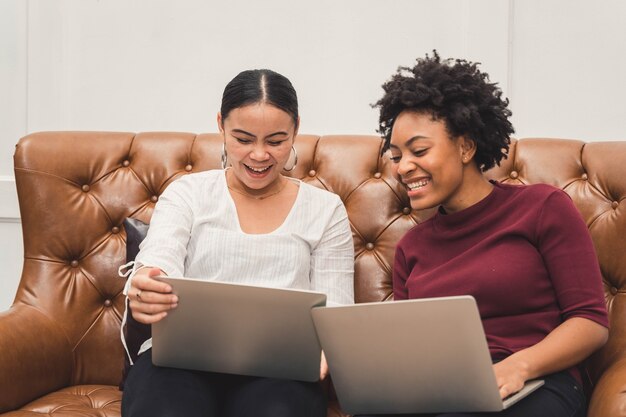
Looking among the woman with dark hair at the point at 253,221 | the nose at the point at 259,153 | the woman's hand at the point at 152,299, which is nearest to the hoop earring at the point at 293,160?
the woman with dark hair at the point at 253,221

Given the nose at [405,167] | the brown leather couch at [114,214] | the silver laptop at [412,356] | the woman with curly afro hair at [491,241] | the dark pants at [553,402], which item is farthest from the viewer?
the brown leather couch at [114,214]

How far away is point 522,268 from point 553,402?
0.25 meters

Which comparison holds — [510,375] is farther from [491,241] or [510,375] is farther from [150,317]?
[150,317]

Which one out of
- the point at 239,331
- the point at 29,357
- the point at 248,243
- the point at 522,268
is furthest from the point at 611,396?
the point at 29,357

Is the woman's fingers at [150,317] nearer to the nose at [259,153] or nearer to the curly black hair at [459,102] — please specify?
the nose at [259,153]

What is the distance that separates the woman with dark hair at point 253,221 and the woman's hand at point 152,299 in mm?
125

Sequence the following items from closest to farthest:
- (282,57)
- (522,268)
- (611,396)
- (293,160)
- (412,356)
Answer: (412,356)
(611,396)
(522,268)
(293,160)
(282,57)

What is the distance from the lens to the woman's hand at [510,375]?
1260 millimetres

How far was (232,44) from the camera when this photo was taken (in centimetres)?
235

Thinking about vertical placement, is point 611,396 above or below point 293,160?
below

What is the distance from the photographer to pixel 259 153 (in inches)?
65.0

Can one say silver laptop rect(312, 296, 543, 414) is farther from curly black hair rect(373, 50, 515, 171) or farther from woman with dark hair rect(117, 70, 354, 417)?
curly black hair rect(373, 50, 515, 171)

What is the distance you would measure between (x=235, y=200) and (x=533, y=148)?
715mm

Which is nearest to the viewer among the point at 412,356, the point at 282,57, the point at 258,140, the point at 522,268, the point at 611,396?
the point at 412,356
